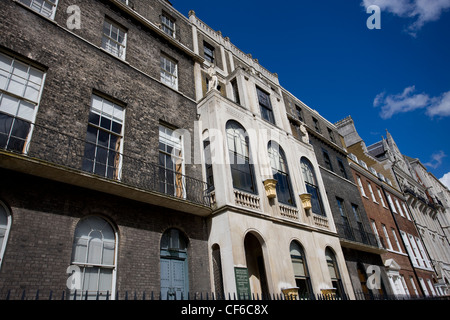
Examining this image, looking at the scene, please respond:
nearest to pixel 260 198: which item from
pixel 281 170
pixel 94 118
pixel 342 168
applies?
pixel 281 170

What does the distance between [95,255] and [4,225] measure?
7.17ft

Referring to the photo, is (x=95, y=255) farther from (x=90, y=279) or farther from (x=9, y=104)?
(x=9, y=104)

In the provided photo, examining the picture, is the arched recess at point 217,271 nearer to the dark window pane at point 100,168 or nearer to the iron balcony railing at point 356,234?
the dark window pane at point 100,168

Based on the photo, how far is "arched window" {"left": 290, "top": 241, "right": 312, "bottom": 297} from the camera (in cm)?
1174

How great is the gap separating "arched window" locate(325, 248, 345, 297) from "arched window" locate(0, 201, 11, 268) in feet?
41.7

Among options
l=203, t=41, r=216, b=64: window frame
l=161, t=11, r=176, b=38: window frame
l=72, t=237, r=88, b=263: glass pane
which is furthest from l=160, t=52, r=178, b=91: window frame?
l=72, t=237, r=88, b=263: glass pane

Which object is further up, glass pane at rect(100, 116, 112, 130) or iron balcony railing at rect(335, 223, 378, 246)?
glass pane at rect(100, 116, 112, 130)

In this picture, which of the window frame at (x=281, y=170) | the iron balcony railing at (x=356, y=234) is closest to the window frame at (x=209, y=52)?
the window frame at (x=281, y=170)

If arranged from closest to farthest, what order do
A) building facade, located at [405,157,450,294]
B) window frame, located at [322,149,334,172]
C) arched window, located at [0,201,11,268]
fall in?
arched window, located at [0,201,11,268] < window frame, located at [322,149,334,172] < building facade, located at [405,157,450,294]

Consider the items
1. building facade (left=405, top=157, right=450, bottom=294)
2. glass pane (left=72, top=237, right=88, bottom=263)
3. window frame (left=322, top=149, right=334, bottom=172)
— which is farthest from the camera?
building facade (left=405, top=157, right=450, bottom=294)

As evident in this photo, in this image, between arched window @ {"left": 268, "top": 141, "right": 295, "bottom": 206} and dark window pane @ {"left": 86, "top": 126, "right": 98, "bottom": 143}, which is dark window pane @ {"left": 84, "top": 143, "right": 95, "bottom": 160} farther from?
arched window @ {"left": 268, "top": 141, "right": 295, "bottom": 206}

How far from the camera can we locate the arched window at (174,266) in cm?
879
